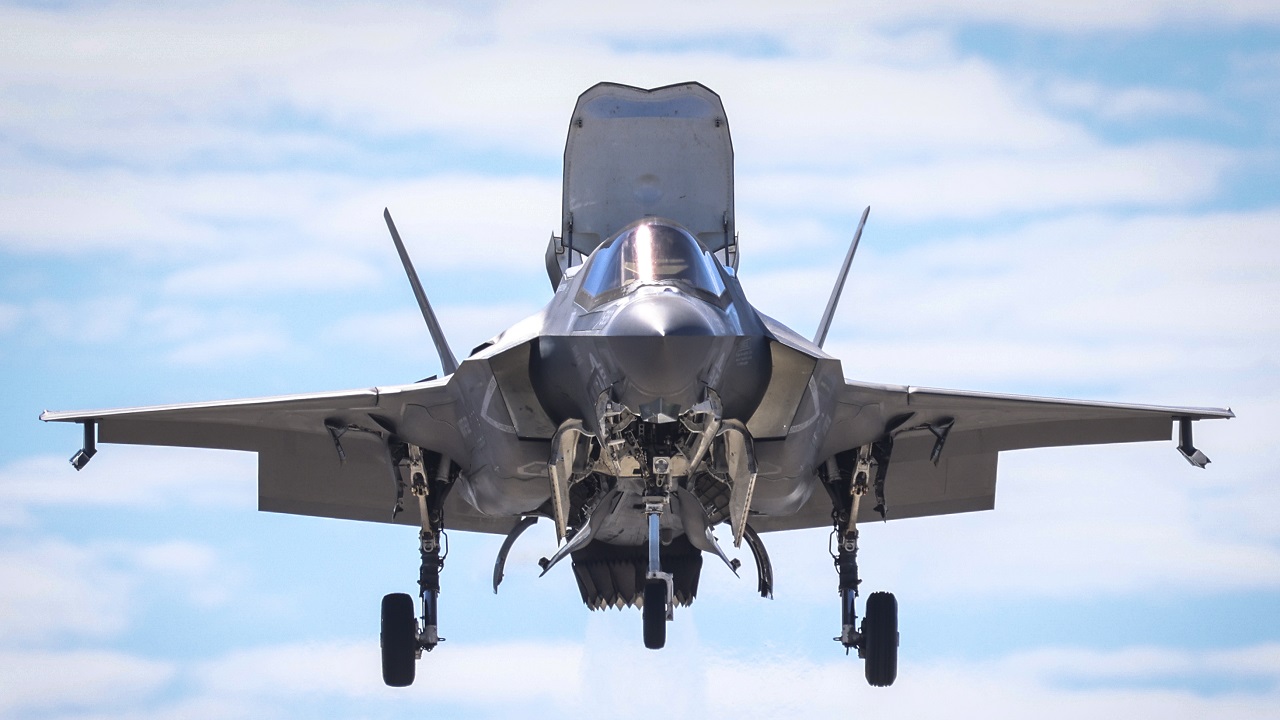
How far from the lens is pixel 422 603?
24.7 meters

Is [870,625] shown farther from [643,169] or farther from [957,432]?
[643,169]

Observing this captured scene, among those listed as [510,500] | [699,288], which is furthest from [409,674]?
[699,288]

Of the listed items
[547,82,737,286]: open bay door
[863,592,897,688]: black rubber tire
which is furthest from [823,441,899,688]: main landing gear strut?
[547,82,737,286]: open bay door

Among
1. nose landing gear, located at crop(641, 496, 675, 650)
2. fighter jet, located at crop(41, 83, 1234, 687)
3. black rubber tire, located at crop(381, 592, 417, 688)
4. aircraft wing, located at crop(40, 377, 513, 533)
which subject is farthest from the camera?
black rubber tire, located at crop(381, 592, 417, 688)

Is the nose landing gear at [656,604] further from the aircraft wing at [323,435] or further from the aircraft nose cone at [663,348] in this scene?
the aircraft wing at [323,435]

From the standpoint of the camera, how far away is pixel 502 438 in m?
22.5

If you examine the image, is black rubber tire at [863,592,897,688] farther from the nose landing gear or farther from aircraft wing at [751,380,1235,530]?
the nose landing gear

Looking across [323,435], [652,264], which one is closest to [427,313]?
[323,435]

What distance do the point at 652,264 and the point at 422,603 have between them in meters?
5.75

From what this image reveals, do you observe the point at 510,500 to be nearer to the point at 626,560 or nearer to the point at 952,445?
the point at 626,560

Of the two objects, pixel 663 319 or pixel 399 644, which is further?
pixel 399 644

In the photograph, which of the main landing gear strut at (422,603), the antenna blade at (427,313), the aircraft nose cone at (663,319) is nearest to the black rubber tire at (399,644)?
the main landing gear strut at (422,603)

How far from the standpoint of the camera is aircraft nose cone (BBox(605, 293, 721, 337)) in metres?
19.6

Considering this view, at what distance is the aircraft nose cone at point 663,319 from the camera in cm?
1956
